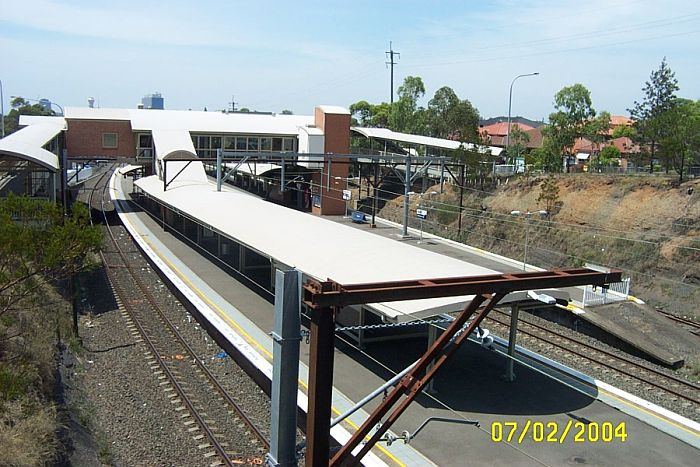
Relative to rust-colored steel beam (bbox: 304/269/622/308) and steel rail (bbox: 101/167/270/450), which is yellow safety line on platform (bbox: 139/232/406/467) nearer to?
steel rail (bbox: 101/167/270/450)

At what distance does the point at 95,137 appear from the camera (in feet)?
121

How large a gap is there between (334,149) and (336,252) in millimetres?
27358

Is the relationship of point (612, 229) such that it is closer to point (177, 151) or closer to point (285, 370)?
point (177, 151)

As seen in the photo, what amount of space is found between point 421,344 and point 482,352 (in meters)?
1.36

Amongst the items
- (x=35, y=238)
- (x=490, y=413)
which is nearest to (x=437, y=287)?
(x=490, y=413)

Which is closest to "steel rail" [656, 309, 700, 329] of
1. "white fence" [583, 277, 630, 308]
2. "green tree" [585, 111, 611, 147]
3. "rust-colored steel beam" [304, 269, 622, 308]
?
"white fence" [583, 277, 630, 308]

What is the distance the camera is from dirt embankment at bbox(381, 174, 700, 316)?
22.9 m

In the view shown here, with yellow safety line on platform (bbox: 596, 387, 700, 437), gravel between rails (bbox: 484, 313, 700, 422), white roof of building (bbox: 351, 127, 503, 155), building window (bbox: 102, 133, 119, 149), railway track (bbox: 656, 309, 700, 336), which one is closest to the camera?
yellow safety line on platform (bbox: 596, 387, 700, 437)

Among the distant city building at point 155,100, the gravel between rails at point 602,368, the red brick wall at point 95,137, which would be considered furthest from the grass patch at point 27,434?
the distant city building at point 155,100

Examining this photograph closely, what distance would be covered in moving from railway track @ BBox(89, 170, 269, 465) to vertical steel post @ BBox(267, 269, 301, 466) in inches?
178

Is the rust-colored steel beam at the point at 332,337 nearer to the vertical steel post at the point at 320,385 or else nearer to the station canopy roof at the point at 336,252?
the vertical steel post at the point at 320,385

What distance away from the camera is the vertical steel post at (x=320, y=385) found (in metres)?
4.66

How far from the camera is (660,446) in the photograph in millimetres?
9438
